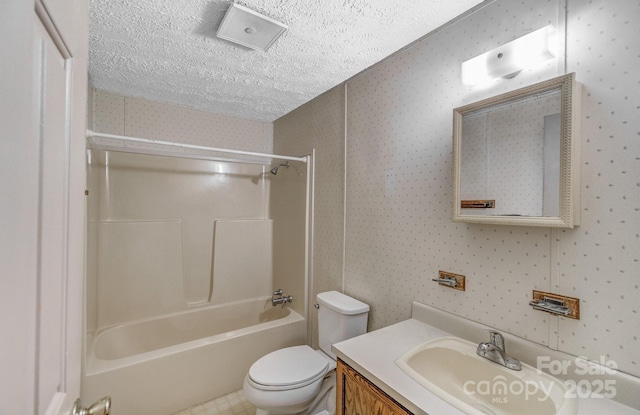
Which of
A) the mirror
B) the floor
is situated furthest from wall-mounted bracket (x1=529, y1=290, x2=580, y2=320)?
the floor

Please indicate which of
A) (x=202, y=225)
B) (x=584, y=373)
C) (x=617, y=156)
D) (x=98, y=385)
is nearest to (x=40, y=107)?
(x=617, y=156)

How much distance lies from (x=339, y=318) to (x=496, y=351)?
90 centimetres

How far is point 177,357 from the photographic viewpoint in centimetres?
192

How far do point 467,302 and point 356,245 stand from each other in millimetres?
781

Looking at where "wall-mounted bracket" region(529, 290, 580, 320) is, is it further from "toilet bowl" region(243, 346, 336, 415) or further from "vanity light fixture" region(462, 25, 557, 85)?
"toilet bowl" region(243, 346, 336, 415)

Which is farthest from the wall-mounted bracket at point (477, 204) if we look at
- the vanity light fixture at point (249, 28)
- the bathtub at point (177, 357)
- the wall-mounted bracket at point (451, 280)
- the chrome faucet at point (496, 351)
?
the bathtub at point (177, 357)

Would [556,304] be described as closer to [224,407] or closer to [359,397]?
[359,397]

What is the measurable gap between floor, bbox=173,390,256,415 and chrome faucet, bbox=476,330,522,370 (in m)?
1.60

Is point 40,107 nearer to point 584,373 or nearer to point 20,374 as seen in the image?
point 20,374

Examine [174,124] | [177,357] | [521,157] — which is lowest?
[177,357]

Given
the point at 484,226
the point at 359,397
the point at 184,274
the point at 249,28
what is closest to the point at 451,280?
the point at 484,226

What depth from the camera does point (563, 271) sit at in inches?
39.9

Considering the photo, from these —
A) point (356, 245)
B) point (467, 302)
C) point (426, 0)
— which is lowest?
point (467, 302)

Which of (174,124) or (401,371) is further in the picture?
(174,124)
